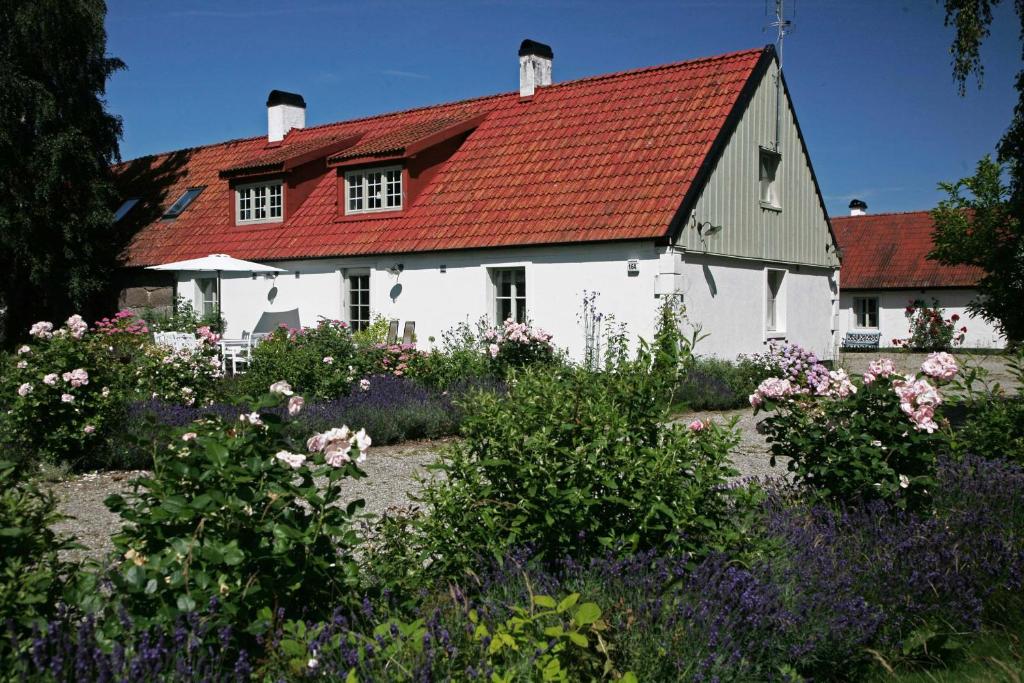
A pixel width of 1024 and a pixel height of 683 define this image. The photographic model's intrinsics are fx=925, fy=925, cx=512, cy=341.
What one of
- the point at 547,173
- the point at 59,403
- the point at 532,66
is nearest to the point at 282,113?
the point at 532,66

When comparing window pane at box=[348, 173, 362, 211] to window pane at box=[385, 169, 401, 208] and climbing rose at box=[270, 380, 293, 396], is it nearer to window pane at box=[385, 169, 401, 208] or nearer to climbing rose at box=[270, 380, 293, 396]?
window pane at box=[385, 169, 401, 208]

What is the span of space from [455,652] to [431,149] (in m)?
17.6

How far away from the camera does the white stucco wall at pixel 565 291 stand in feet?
52.5

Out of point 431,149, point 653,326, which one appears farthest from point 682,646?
point 431,149

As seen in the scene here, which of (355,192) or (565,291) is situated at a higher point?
(355,192)

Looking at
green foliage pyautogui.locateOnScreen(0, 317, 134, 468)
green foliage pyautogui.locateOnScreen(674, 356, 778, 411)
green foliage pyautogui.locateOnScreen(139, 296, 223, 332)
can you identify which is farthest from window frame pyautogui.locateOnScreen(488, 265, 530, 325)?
green foliage pyautogui.locateOnScreen(0, 317, 134, 468)

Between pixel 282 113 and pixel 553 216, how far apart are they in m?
11.4

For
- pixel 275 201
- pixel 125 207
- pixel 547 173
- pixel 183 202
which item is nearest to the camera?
pixel 547 173

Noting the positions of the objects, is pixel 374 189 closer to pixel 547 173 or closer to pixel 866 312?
pixel 547 173

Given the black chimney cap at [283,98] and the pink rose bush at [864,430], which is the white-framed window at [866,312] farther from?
the pink rose bush at [864,430]

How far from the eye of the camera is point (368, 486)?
8234 millimetres

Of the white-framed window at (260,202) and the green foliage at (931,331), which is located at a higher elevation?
the white-framed window at (260,202)

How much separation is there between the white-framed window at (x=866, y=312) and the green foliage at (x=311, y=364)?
92.6 feet

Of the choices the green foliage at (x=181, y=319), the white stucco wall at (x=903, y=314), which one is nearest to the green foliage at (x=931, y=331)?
the white stucco wall at (x=903, y=314)
